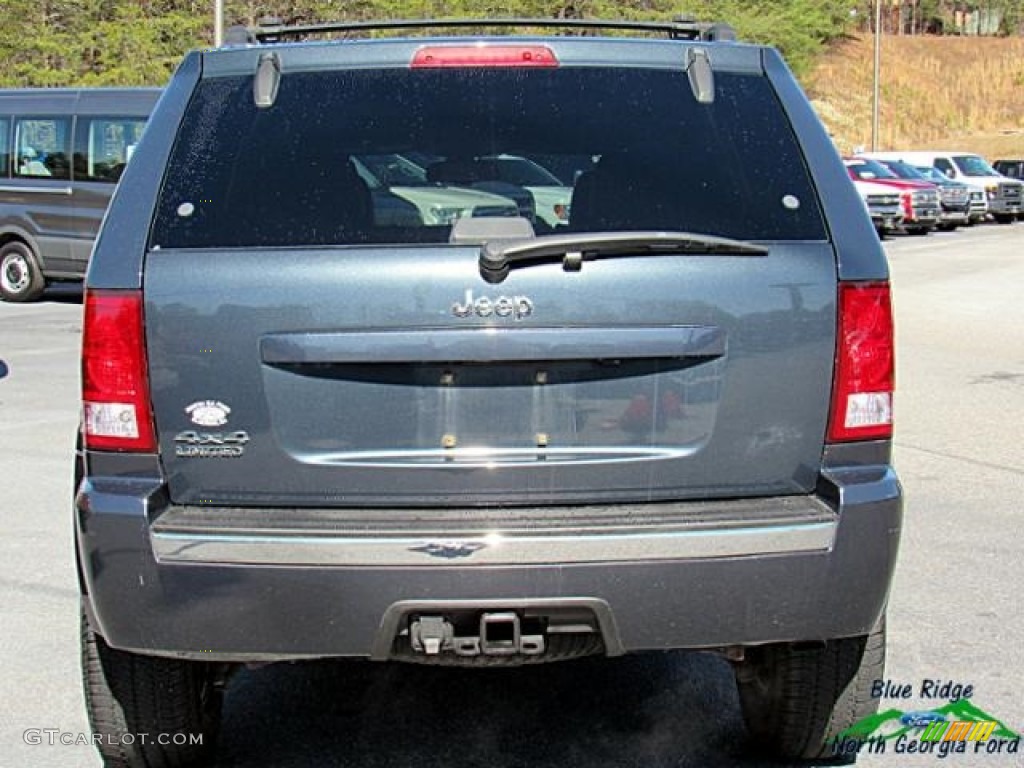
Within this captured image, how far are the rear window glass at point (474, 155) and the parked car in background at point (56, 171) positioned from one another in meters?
14.5

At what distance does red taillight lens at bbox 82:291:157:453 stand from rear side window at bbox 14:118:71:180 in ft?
50.3

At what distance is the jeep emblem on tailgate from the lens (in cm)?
335

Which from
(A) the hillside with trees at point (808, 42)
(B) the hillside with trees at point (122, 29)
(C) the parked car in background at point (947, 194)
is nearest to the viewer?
(B) the hillside with trees at point (122, 29)

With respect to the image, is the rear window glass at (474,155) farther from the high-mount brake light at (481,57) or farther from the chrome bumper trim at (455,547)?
the chrome bumper trim at (455,547)

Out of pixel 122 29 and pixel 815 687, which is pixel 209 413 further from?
pixel 122 29

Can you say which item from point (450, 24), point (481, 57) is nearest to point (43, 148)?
point (450, 24)

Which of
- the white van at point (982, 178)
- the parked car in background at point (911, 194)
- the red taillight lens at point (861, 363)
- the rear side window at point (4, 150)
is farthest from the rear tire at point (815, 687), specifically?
the white van at point (982, 178)

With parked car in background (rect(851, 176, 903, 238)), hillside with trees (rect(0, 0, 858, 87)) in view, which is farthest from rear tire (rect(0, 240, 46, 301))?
parked car in background (rect(851, 176, 903, 238))

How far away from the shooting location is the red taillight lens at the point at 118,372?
3424 mm

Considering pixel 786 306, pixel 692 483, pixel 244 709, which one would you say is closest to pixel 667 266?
pixel 786 306

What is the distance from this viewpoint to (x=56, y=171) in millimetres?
18047

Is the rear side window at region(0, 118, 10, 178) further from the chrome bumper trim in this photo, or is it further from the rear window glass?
the chrome bumper trim

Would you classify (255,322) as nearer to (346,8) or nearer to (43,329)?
(43,329)

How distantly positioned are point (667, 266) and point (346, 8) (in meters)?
33.0
